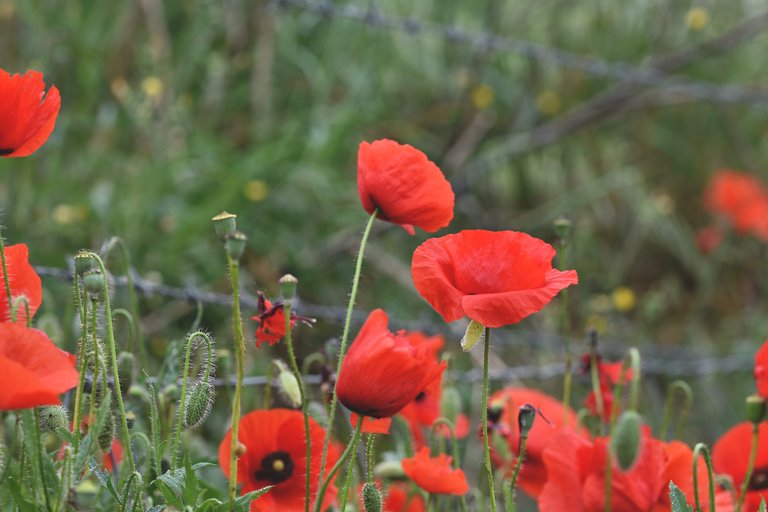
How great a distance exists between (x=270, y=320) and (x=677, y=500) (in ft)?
1.15

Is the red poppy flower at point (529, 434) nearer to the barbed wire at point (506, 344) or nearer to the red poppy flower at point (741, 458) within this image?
the barbed wire at point (506, 344)

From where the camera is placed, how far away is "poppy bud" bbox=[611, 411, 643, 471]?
86 centimetres

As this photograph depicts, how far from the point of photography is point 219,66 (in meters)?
2.99

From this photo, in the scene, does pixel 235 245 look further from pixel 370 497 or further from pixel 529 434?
pixel 529 434

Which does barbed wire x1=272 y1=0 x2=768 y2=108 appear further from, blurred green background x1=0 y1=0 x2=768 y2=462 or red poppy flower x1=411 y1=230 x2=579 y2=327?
red poppy flower x1=411 y1=230 x2=579 y2=327

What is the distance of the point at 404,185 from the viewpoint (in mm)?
904

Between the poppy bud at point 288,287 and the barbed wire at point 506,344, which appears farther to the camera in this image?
the barbed wire at point 506,344

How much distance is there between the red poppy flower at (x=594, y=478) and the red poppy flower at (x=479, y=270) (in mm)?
218

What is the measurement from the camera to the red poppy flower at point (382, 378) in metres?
0.78

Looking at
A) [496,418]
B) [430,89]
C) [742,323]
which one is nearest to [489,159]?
[430,89]

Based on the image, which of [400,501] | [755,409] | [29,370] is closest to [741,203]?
[400,501]

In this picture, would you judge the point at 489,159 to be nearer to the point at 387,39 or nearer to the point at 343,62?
the point at 343,62

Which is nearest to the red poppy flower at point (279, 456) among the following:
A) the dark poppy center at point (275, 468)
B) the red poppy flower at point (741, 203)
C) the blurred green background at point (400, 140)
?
the dark poppy center at point (275, 468)

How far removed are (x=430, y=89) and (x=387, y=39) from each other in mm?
302
